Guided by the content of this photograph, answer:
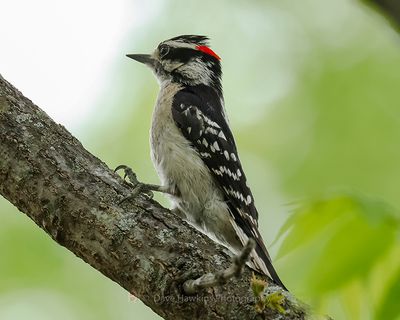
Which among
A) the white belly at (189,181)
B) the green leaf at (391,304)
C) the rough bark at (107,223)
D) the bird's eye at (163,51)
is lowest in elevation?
the green leaf at (391,304)

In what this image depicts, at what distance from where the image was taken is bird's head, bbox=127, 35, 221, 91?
582cm

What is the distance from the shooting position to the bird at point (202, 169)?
14.7ft

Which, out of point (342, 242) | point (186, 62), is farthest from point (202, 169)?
→ point (342, 242)

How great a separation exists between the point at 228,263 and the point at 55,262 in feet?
12.5

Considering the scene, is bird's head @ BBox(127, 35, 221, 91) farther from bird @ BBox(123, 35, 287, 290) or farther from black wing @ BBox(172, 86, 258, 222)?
black wing @ BBox(172, 86, 258, 222)

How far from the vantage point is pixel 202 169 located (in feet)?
15.3

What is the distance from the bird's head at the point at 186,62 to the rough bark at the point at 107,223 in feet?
8.78

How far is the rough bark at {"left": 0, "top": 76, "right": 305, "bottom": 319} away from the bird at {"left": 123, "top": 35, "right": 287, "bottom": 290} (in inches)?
38.9

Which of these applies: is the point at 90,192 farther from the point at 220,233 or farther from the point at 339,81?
the point at 339,81

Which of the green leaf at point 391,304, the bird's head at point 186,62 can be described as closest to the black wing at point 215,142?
the bird's head at point 186,62

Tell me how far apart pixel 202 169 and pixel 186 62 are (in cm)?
152

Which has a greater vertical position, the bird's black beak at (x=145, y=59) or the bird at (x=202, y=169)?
the bird's black beak at (x=145, y=59)

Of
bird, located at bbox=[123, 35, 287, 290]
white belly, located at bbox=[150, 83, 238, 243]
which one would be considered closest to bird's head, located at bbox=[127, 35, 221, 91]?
bird, located at bbox=[123, 35, 287, 290]

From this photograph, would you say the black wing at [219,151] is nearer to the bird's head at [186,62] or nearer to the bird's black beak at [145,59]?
the bird's head at [186,62]
